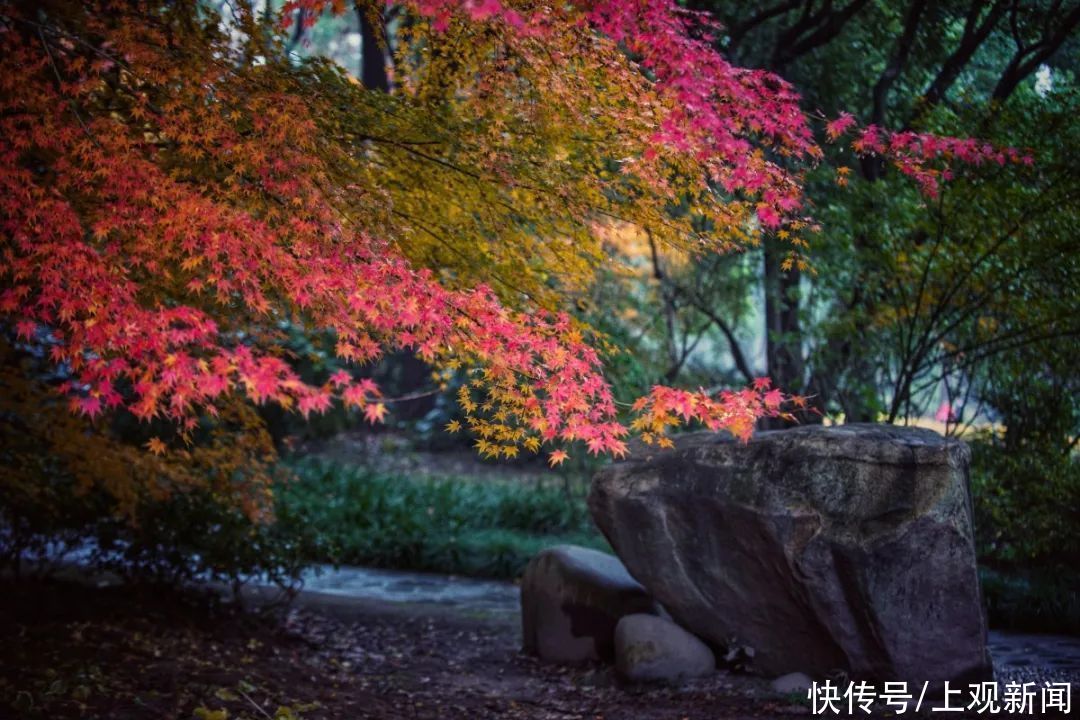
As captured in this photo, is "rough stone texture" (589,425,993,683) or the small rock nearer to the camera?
"rough stone texture" (589,425,993,683)

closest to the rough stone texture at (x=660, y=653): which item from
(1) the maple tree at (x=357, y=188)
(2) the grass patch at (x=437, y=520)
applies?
(1) the maple tree at (x=357, y=188)

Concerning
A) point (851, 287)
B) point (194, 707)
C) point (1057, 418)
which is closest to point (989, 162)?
point (851, 287)

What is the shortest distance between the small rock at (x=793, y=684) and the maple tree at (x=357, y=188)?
2025 millimetres

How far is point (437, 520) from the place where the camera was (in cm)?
1075

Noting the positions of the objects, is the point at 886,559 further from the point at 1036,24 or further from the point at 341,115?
the point at 1036,24

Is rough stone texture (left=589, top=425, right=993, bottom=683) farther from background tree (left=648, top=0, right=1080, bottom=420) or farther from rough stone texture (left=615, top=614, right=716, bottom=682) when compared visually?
background tree (left=648, top=0, right=1080, bottom=420)

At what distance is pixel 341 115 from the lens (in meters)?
4.33

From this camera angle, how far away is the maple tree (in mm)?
3404

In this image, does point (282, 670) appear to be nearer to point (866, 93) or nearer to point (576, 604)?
point (576, 604)

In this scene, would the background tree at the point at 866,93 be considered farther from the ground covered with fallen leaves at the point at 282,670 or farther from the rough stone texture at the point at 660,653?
the ground covered with fallen leaves at the point at 282,670

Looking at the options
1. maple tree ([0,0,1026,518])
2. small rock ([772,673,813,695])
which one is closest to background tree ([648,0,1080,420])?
maple tree ([0,0,1026,518])

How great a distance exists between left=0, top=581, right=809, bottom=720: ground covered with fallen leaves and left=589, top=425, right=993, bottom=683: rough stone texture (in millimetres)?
442

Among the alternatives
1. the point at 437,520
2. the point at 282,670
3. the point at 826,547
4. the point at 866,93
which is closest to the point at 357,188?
the point at 826,547

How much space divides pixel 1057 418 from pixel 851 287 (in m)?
1.87
